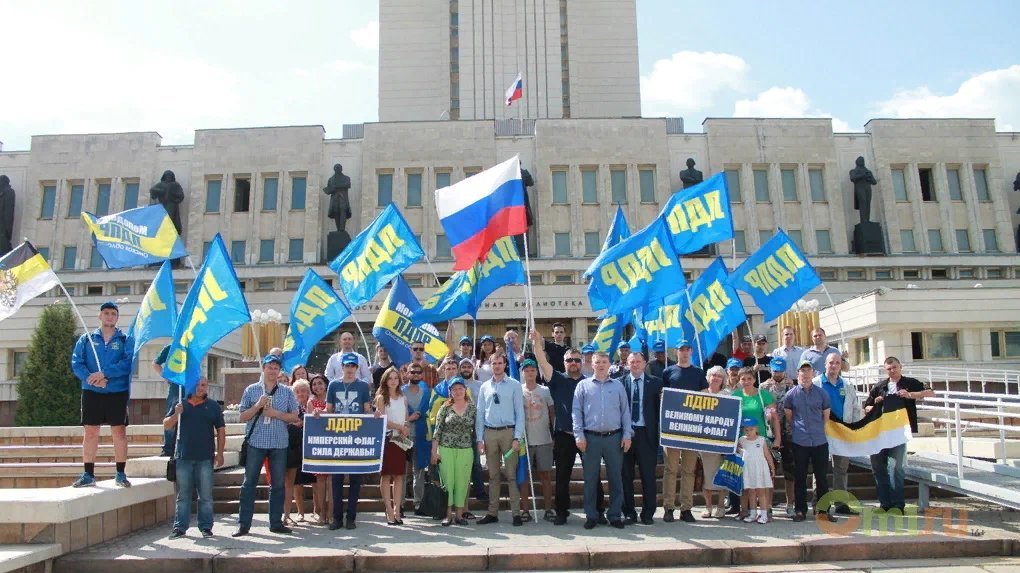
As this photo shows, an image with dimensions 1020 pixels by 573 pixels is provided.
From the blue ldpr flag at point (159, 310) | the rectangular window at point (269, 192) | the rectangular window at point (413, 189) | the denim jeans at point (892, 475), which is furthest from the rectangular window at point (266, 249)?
the denim jeans at point (892, 475)

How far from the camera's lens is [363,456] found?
918 cm

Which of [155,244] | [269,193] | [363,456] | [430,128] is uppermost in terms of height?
[430,128]

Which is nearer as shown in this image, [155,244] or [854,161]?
[155,244]

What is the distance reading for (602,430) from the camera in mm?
9000

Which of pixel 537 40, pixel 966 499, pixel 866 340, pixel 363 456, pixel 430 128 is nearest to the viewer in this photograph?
pixel 363 456

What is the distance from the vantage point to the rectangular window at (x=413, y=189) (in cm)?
4091

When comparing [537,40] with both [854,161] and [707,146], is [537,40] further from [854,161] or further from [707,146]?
[854,161]

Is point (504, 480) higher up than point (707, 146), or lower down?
lower down

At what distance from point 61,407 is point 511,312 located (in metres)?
19.7

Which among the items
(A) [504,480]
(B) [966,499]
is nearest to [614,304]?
(A) [504,480]

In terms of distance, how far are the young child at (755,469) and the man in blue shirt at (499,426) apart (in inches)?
104

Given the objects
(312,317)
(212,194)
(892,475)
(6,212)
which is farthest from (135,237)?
(6,212)

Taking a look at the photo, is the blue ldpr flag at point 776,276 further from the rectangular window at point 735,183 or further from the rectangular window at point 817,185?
the rectangular window at point 817,185

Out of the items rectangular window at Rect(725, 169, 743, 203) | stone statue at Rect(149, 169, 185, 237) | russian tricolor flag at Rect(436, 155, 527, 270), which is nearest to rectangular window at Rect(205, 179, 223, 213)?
stone statue at Rect(149, 169, 185, 237)
